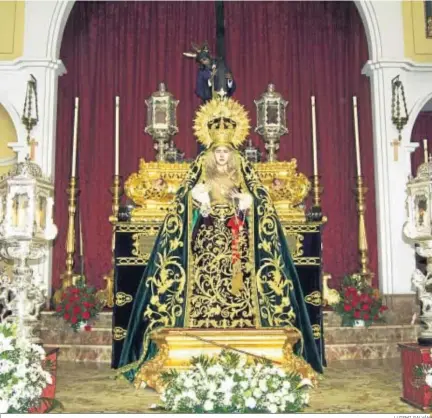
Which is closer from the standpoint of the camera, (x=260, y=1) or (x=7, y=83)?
(x=7, y=83)

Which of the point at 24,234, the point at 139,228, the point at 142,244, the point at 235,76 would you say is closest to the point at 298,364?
the point at 142,244

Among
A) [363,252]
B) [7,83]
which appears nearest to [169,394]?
[363,252]

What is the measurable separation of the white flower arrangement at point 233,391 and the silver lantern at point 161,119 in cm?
488

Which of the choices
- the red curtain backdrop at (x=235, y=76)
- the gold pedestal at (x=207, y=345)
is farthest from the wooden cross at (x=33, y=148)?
the gold pedestal at (x=207, y=345)

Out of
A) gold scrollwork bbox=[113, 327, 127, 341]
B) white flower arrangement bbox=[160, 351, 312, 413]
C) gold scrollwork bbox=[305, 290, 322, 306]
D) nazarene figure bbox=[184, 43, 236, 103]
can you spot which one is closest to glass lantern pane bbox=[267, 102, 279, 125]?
nazarene figure bbox=[184, 43, 236, 103]

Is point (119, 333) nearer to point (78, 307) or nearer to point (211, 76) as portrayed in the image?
point (78, 307)

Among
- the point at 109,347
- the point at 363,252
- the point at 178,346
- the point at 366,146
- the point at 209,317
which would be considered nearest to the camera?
the point at 178,346

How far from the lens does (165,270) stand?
567 cm

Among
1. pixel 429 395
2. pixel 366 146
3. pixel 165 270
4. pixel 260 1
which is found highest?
pixel 260 1

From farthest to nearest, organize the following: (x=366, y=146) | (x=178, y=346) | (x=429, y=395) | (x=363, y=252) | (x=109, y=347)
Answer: (x=366, y=146)
(x=363, y=252)
(x=109, y=347)
(x=178, y=346)
(x=429, y=395)

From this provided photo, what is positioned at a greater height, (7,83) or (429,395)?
(7,83)

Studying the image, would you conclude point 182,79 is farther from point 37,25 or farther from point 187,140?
point 37,25

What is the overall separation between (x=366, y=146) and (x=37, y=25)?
16.7ft

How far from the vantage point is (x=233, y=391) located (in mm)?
3252
